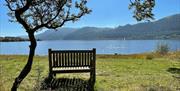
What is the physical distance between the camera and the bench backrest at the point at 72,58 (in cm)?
1357

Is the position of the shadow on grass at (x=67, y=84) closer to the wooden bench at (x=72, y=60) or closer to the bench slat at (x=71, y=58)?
the wooden bench at (x=72, y=60)

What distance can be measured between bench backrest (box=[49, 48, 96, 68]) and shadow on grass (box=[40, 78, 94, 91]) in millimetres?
621

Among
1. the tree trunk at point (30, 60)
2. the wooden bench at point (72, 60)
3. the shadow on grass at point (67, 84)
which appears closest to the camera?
the tree trunk at point (30, 60)

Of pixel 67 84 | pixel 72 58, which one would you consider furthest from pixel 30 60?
pixel 72 58

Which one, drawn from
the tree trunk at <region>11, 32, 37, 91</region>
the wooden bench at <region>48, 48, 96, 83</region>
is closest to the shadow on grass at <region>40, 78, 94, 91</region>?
the wooden bench at <region>48, 48, 96, 83</region>

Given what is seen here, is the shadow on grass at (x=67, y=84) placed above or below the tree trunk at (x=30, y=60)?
below

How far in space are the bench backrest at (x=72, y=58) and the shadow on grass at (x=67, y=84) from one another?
621mm

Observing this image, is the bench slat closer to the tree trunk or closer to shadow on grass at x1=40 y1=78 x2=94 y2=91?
shadow on grass at x1=40 y1=78 x2=94 y2=91

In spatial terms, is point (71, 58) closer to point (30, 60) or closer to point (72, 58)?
point (72, 58)

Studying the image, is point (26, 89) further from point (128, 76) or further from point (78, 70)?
point (128, 76)

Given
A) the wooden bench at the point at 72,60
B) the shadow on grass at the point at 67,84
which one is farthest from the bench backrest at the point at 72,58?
the shadow on grass at the point at 67,84

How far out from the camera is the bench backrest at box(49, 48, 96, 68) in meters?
13.6

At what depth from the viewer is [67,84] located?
12.6m

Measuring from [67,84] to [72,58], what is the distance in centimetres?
146
